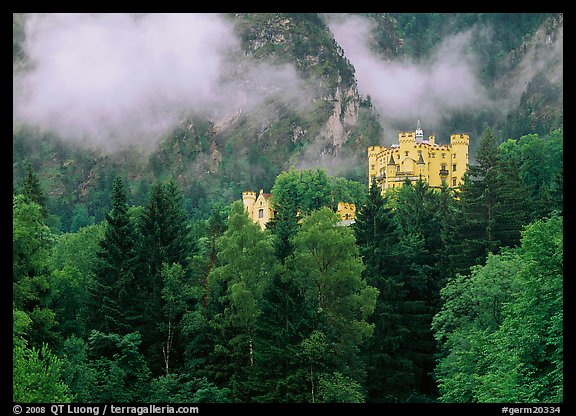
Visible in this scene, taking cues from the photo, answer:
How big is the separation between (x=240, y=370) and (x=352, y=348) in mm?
5780

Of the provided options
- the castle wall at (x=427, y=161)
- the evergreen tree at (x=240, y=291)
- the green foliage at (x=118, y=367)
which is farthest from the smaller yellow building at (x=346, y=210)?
the green foliage at (x=118, y=367)

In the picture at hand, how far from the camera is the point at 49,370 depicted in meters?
32.3

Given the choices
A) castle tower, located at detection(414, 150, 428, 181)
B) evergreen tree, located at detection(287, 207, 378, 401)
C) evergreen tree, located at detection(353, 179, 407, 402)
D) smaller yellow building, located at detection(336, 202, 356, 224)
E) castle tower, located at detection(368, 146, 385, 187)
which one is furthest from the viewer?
castle tower, located at detection(368, 146, 385, 187)

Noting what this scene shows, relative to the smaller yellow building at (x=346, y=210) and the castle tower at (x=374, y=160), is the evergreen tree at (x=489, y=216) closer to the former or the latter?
the smaller yellow building at (x=346, y=210)

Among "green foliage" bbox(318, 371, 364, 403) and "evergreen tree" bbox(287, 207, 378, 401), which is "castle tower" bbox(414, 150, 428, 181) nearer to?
"evergreen tree" bbox(287, 207, 378, 401)

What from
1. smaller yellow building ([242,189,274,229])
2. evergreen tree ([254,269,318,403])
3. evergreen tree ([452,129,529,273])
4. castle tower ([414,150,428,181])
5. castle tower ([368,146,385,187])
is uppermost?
castle tower ([368,146,385,187])

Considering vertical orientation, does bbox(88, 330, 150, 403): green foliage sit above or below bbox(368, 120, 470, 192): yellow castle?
below

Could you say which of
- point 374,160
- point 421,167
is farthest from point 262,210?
point 374,160

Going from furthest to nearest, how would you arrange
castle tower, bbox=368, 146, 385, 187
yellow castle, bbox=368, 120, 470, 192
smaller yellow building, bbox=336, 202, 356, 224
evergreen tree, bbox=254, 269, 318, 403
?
1. castle tower, bbox=368, 146, 385, 187
2. yellow castle, bbox=368, 120, 470, 192
3. smaller yellow building, bbox=336, 202, 356, 224
4. evergreen tree, bbox=254, 269, 318, 403

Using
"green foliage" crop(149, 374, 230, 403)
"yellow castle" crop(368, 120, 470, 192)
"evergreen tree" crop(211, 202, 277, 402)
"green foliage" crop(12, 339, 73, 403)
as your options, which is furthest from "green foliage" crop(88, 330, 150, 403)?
"yellow castle" crop(368, 120, 470, 192)

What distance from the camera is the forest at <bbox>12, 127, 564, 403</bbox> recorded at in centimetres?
3372

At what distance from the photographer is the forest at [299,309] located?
33719mm

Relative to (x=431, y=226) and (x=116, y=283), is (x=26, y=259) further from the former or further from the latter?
(x=431, y=226)
